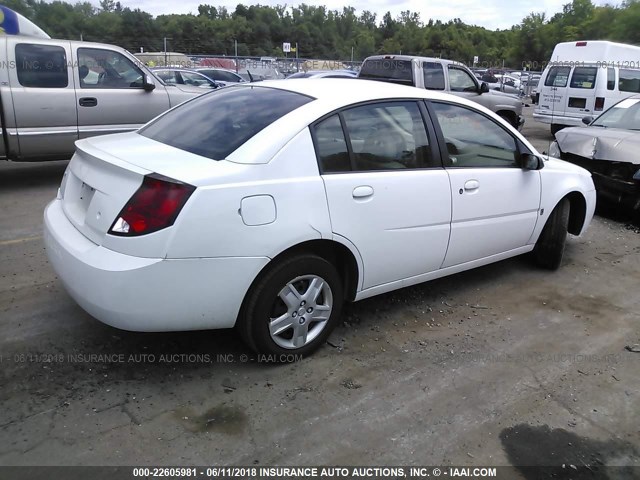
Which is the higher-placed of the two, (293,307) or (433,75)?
(433,75)

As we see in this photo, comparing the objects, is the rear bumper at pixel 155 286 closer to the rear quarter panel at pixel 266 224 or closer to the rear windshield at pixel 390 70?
the rear quarter panel at pixel 266 224

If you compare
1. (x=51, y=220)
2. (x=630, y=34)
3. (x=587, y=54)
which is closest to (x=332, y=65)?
(x=587, y=54)

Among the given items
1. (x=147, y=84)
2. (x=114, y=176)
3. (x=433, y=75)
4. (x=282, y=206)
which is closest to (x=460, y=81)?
(x=433, y=75)

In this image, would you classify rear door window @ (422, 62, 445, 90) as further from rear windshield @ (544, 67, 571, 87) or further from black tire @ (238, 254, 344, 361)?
black tire @ (238, 254, 344, 361)

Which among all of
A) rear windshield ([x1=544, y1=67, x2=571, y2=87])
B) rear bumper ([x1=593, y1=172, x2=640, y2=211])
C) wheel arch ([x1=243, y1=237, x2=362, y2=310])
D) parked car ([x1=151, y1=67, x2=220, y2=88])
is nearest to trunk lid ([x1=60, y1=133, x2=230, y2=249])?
wheel arch ([x1=243, y1=237, x2=362, y2=310])

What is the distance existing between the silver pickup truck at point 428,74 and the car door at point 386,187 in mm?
7331

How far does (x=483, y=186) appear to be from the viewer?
3963mm

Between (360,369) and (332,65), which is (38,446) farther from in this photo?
(332,65)

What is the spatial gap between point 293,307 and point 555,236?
277 cm

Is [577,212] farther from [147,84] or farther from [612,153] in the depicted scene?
[147,84]

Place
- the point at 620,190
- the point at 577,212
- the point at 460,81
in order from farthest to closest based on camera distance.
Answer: the point at 460,81 < the point at 620,190 < the point at 577,212

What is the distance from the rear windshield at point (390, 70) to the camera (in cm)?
1069

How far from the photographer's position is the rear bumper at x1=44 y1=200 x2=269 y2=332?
267 centimetres

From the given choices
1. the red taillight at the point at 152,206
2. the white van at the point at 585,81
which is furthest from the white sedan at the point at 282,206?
the white van at the point at 585,81
